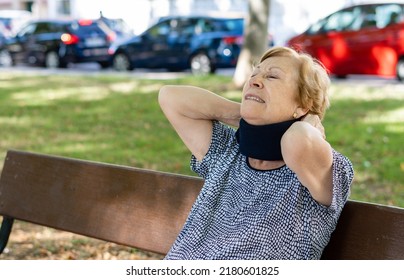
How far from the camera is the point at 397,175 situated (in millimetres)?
7039

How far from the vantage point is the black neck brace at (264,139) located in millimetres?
2730

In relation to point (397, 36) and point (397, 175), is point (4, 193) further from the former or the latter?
point (397, 36)

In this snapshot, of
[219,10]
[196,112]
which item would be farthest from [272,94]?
[219,10]

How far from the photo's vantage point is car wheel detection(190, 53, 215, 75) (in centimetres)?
1892

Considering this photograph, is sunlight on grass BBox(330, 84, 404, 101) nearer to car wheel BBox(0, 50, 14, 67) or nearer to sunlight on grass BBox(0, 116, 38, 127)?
sunlight on grass BBox(0, 116, 38, 127)

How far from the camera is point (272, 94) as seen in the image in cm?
276

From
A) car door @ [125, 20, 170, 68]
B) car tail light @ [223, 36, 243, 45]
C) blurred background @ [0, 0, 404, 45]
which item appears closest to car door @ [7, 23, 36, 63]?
car door @ [125, 20, 170, 68]

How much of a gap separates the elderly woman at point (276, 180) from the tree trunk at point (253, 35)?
973 centimetres

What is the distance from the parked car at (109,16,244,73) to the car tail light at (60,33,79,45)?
1.48 meters

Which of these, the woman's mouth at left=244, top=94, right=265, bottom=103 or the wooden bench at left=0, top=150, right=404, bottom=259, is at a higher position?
the woman's mouth at left=244, top=94, right=265, bottom=103

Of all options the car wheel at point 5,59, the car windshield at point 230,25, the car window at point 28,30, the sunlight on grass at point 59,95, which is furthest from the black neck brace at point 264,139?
the car wheel at point 5,59

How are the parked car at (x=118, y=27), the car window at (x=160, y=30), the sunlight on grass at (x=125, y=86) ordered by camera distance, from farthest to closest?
the parked car at (x=118, y=27)
the car window at (x=160, y=30)
the sunlight on grass at (x=125, y=86)

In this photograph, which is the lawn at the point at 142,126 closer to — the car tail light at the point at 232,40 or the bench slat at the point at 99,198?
the bench slat at the point at 99,198

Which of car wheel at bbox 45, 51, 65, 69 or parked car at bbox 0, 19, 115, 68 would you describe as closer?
parked car at bbox 0, 19, 115, 68
